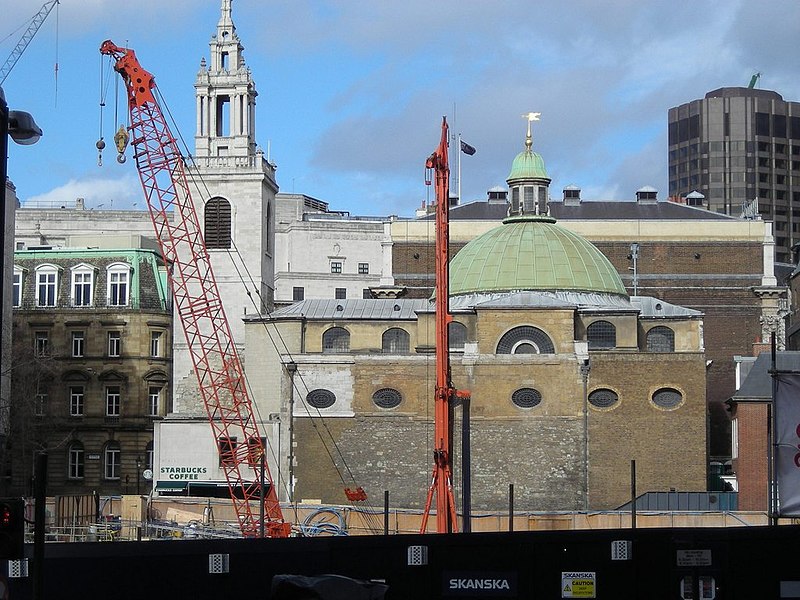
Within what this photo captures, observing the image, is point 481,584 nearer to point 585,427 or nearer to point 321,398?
point 585,427

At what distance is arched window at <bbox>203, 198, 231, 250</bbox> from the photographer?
3403 inches

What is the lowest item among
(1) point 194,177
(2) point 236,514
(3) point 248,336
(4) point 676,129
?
(2) point 236,514

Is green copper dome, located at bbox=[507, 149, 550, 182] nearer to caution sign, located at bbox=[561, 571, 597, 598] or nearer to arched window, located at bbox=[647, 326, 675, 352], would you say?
arched window, located at bbox=[647, 326, 675, 352]

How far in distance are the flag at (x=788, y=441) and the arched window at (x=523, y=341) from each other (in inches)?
1878

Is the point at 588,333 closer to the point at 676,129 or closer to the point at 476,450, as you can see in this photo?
the point at 476,450

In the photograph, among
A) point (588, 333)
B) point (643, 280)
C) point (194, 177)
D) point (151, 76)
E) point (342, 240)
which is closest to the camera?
point (151, 76)

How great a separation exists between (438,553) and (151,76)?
48397mm

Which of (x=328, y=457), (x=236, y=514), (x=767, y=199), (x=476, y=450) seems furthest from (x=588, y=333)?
(x=767, y=199)

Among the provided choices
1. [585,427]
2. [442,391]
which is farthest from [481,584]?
[585,427]

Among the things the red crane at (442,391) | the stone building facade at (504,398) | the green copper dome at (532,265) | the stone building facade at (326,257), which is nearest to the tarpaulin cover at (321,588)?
the red crane at (442,391)

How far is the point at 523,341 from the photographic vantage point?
243ft

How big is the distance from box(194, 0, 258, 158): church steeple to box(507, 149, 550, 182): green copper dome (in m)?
14.1

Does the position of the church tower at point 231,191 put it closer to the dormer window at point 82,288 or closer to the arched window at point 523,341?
the dormer window at point 82,288

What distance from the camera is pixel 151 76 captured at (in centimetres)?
7081
